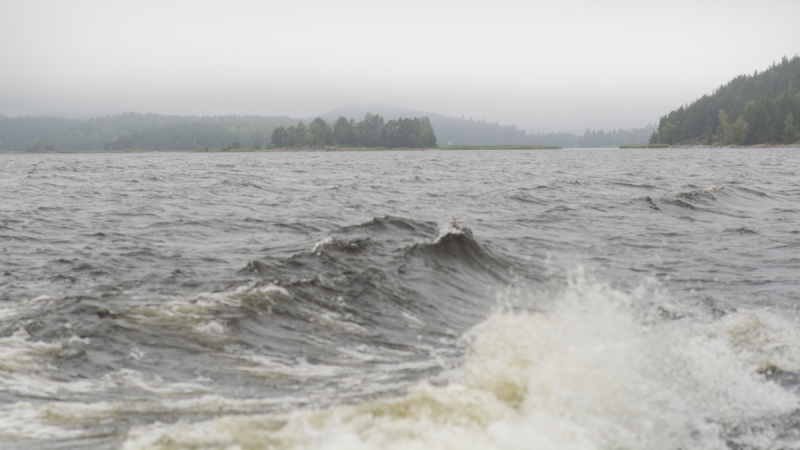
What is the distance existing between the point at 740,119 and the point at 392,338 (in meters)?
180

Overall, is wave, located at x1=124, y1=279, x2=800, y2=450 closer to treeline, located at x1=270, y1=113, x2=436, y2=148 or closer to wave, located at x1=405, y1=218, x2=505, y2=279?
wave, located at x1=405, y1=218, x2=505, y2=279

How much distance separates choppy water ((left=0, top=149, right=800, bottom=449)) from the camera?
459 centimetres

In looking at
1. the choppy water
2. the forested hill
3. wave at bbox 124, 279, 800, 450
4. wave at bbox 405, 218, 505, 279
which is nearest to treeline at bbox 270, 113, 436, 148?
the forested hill

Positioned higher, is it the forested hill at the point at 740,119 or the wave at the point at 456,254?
the forested hill at the point at 740,119

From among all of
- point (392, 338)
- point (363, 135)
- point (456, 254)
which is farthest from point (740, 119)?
point (392, 338)

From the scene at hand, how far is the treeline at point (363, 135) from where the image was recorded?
607 feet

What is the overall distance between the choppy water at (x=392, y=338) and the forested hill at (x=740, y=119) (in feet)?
539

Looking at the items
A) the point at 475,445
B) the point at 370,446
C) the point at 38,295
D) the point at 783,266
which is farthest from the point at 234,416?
the point at 783,266

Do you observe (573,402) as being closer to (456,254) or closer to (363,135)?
(456,254)

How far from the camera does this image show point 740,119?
505ft

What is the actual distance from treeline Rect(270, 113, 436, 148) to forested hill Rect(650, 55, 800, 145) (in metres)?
84.5

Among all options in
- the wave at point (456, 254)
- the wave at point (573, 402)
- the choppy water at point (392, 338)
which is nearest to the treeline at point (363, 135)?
the choppy water at point (392, 338)

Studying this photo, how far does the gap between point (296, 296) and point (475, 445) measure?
4499mm

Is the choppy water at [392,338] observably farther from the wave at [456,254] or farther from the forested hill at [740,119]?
the forested hill at [740,119]
